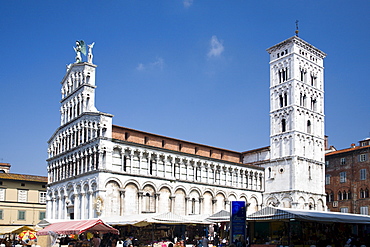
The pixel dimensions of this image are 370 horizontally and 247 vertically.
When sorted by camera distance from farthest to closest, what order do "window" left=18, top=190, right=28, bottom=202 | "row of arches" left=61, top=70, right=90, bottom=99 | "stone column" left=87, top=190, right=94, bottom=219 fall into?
1. "window" left=18, top=190, right=28, bottom=202
2. "row of arches" left=61, top=70, right=90, bottom=99
3. "stone column" left=87, top=190, right=94, bottom=219

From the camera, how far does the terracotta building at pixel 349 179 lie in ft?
186

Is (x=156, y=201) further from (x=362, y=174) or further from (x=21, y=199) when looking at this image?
(x=362, y=174)

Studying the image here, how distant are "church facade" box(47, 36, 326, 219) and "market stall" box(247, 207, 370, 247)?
17.5 metres

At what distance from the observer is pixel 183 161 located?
165 ft

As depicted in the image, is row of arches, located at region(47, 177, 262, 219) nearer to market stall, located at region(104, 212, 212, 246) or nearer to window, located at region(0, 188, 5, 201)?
market stall, located at region(104, 212, 212, 246)

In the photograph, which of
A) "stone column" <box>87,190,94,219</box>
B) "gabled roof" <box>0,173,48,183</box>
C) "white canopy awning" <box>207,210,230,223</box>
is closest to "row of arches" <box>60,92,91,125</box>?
"stone column" <box>87,190,94,219</box>

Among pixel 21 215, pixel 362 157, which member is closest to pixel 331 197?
pixel 362 157

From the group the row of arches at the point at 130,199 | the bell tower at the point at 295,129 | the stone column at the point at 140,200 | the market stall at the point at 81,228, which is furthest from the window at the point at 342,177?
the market stall at the point at 81,228

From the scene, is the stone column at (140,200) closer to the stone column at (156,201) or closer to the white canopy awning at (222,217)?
the stone column at (156,201)

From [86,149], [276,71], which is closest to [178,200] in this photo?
[86,149]

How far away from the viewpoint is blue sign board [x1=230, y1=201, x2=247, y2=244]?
79.8ft

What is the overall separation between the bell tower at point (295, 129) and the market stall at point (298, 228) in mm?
23405

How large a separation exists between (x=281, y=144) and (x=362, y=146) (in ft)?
35.7

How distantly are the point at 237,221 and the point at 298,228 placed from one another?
236 inches
